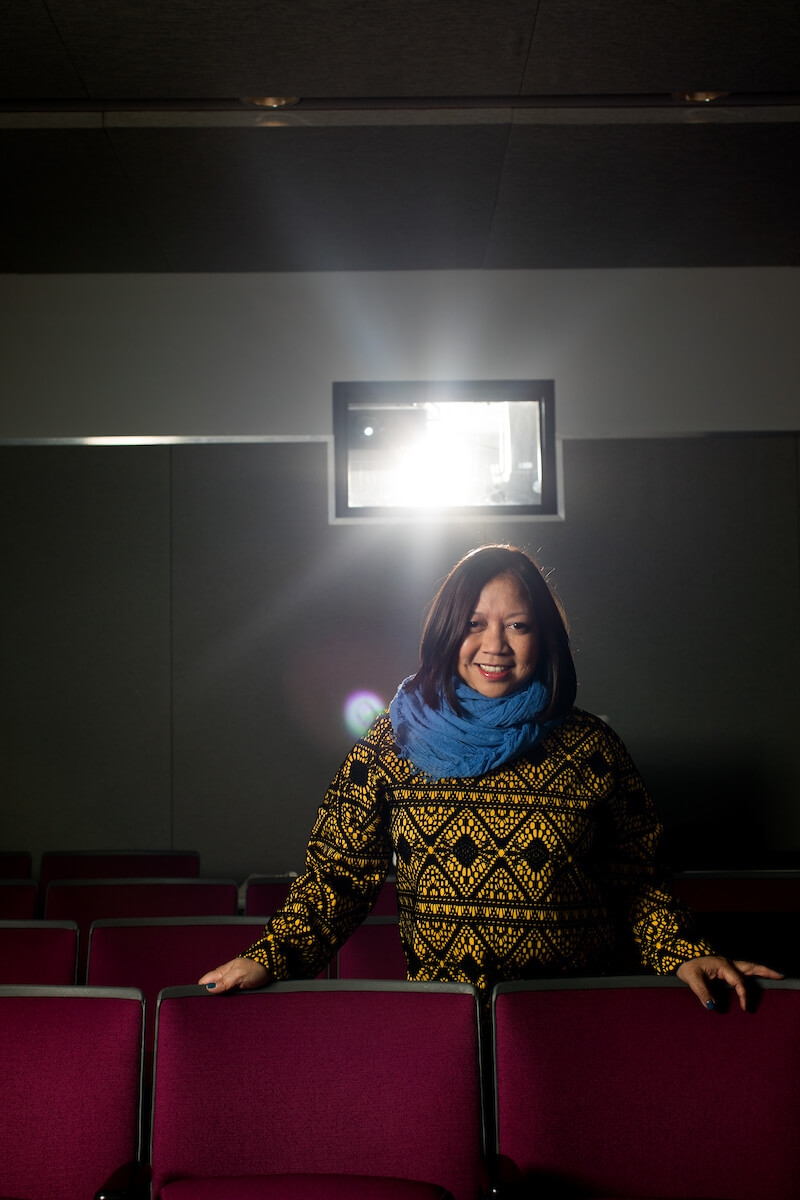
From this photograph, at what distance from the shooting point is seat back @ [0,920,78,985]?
2027 millimetres

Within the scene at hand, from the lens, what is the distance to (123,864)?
3.19 m

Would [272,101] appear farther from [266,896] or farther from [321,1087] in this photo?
[321,1087]

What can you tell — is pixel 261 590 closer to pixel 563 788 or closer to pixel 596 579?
pixel 596 579

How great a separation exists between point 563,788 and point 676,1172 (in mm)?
599

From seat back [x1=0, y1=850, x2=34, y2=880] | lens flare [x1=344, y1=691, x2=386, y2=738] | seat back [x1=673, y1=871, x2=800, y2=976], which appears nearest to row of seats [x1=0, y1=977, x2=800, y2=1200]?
seat back [x1=673, y1=871, x2=800, y2=976]

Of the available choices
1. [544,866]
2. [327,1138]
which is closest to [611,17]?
[544,866]

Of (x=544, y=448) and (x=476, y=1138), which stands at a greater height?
(x=544, y=448)

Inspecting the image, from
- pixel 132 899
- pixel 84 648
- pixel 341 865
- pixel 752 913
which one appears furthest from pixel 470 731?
pixel 84 648

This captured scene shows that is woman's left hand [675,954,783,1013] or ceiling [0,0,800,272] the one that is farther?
ceiling [0,0,800,272]

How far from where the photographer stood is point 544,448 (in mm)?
4609

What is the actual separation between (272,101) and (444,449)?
1760mm

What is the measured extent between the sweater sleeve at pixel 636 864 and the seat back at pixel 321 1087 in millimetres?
363

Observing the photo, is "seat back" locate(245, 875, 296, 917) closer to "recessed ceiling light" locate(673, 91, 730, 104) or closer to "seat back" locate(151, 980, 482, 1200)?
"seat back" locate(151, 980, 482, 1200)

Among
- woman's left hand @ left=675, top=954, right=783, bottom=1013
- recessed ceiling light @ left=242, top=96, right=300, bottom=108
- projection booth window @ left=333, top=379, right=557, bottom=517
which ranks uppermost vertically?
recessed ceiling light @ left=242, top=96, right=300, bottom=108
